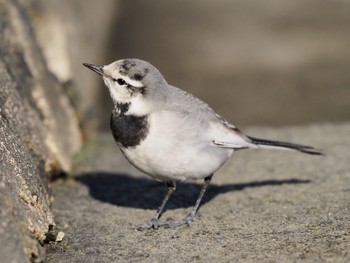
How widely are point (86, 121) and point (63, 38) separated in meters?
1.22

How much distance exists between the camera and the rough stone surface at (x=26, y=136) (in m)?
4.29

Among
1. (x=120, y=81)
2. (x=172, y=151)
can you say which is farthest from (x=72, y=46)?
(x=172, y=151)

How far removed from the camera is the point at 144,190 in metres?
7.02

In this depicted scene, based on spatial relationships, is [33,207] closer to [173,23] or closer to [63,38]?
[63,38]

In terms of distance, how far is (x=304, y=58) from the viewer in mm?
13102

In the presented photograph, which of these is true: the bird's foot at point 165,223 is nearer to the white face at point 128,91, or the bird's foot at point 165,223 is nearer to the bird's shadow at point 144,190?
the bird's shadow at point 144,190

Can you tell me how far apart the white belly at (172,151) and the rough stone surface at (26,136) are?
884 mm

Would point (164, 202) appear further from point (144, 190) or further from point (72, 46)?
point (72, 46)

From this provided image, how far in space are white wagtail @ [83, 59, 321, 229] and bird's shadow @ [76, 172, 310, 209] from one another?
27.4 inches

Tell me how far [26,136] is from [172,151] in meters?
1.52

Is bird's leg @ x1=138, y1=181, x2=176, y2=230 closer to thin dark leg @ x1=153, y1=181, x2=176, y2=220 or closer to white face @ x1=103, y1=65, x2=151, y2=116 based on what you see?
thin dark leg @ x1=153, y1=181, x2=176, y2=220

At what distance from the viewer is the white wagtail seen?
5.47 m

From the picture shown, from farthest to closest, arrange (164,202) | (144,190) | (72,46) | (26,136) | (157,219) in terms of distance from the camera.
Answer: (72,46) → (144,190) → (26,136) → (164,202) → (157,219)

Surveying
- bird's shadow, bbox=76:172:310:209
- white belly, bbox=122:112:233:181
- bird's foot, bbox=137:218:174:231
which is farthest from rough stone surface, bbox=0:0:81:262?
white belly, bbox=122:112:233:181
